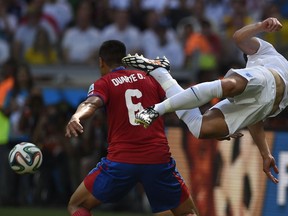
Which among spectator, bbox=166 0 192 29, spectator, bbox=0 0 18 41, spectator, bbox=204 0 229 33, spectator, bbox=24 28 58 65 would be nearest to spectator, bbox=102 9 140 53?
spectator, bbox=166 0 192 29

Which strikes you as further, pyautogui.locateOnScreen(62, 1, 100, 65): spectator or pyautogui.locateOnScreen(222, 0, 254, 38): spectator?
pyautogui.locateOnScreen(62, 1, 100, 65): spectator

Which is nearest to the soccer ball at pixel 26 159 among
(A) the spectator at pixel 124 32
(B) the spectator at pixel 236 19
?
(A) the spectator at pixel 124 32

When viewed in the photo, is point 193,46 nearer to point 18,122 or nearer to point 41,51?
point 41,51

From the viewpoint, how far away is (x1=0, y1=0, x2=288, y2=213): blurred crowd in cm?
1609

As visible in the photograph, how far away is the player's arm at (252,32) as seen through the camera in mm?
9977

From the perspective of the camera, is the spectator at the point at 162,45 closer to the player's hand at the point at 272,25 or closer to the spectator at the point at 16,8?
the spectator at the point at 16,8

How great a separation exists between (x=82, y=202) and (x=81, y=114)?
1.21m

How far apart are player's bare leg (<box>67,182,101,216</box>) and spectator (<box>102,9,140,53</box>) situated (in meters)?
7.53

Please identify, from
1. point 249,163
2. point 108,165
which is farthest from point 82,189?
point 249,163

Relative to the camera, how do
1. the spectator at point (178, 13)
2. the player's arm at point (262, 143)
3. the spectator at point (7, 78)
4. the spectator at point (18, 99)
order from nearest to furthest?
the player's arm at point (262, 143) → the spectator at point (18, 99) → the spectator at point (7, 78) → the spectator at point (178, 13)

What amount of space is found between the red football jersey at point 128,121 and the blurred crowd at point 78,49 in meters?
3.95

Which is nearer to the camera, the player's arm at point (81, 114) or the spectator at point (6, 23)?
the player's arm at point (81, 114)

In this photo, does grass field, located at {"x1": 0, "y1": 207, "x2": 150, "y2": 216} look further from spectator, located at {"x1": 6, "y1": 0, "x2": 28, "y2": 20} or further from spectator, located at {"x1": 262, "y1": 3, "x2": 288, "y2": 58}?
spectator, located at {"x1": 6, "y1": 0, "x2": 28, "y2": 20}

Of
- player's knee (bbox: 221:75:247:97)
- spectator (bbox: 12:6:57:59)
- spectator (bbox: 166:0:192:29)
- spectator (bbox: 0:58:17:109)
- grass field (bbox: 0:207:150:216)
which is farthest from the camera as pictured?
spectator (bbox: 166:0:192:29)
